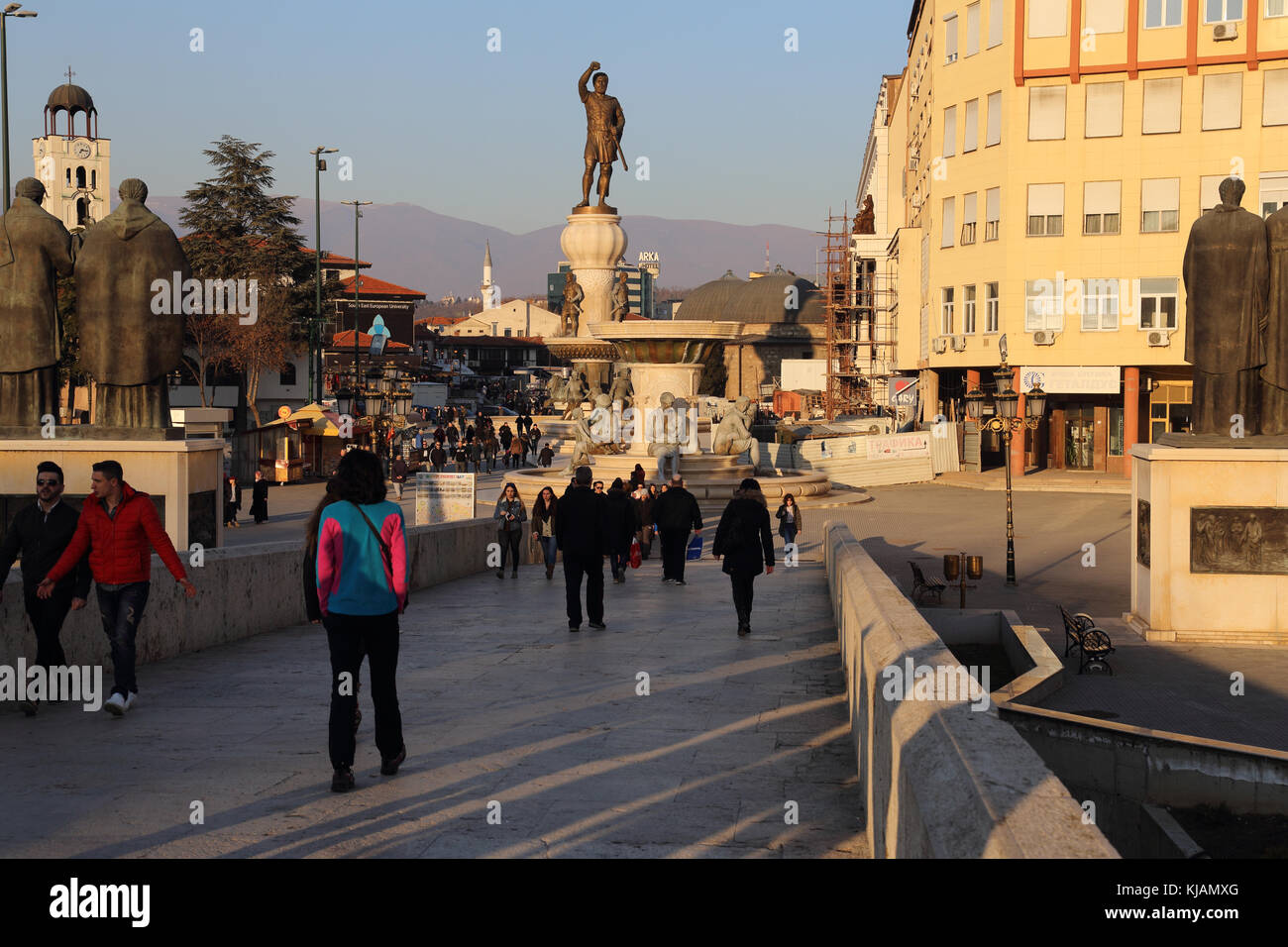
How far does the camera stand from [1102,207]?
144 feet

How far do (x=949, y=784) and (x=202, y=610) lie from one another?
845cm

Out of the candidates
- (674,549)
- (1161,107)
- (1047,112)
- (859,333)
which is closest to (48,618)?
(674,549)

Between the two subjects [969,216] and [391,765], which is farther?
[969,216]

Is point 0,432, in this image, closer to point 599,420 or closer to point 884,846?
point 884,846

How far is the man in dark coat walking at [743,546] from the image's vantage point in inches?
506

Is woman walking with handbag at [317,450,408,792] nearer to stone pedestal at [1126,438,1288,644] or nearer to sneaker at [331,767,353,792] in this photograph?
sneaker at [331,767,353,792]

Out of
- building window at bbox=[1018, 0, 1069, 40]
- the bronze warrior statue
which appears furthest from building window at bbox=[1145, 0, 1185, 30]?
the bronze warrior statue

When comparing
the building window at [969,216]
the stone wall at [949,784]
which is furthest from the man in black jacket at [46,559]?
the building window at [969,216]

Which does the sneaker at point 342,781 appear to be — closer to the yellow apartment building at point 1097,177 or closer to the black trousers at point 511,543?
the black trousers at point 511,543

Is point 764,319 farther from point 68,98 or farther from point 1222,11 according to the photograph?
point 1222,11

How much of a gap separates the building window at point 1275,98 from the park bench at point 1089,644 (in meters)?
33.3
